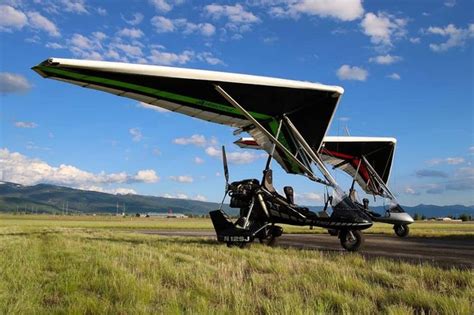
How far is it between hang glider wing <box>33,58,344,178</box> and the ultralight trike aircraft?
2 centimetres

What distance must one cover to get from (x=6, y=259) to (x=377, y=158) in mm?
19456

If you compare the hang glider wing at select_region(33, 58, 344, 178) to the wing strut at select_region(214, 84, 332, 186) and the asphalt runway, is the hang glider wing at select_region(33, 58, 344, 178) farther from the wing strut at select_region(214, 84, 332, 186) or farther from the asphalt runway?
the asphalt runway

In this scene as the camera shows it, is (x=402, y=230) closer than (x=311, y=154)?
No

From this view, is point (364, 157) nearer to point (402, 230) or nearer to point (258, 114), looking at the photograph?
point (402, 230)

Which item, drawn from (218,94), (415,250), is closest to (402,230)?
(415,250)

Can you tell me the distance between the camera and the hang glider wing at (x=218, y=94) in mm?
12406

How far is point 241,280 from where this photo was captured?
7.54 metres

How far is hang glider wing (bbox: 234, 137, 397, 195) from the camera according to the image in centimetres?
2348

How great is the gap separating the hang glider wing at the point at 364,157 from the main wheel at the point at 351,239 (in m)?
8.89

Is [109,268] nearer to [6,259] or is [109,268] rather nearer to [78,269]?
[78,269]

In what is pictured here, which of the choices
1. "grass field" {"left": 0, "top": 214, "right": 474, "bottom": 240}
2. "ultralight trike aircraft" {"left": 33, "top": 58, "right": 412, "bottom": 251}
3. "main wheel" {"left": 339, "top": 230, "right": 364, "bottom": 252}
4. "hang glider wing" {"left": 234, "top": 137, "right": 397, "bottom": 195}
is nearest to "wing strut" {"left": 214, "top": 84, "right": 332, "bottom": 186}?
"ultralight trike aircraft" {"left": 33, "top": 58, "right": 412, "bottom": 251}

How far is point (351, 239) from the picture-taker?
587 inches

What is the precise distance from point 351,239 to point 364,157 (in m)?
10.5

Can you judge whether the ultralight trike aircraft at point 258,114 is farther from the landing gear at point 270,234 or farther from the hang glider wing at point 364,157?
the hang glider wing at point 364,157
